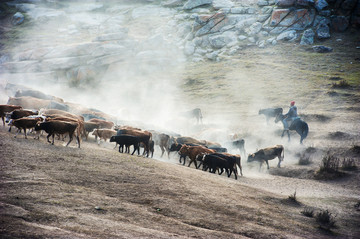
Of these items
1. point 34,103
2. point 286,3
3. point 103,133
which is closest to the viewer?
point 103,133

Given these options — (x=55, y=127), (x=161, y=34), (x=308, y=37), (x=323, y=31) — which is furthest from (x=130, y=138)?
(x=161, y=34)

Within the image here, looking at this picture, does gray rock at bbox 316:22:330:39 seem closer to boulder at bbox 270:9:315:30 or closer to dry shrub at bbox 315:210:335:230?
boulder at bbox 270:9:315:30

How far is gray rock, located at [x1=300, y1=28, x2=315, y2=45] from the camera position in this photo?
5403 centimetres

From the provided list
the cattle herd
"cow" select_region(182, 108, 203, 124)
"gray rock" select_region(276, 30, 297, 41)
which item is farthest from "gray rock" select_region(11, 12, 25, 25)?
the cattle herd

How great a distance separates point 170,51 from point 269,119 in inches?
1486

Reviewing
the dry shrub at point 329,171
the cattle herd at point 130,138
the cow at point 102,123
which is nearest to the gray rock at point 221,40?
the cattle herd at point 130,138

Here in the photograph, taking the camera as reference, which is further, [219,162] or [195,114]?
[195,114]

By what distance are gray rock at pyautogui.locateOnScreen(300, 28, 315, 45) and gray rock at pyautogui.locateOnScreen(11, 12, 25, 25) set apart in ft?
231

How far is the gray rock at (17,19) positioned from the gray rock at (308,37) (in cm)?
7050

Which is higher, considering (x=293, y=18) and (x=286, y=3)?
(x=286, y=3)

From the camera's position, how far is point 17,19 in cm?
7581

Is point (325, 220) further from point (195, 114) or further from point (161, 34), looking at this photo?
point (161, 34)

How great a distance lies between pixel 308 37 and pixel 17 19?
239 feet

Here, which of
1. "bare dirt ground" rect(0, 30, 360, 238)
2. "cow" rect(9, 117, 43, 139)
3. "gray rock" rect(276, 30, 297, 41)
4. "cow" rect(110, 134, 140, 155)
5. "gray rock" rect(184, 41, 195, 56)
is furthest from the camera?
"gray rock" rect(184, 41, 195, 56)
